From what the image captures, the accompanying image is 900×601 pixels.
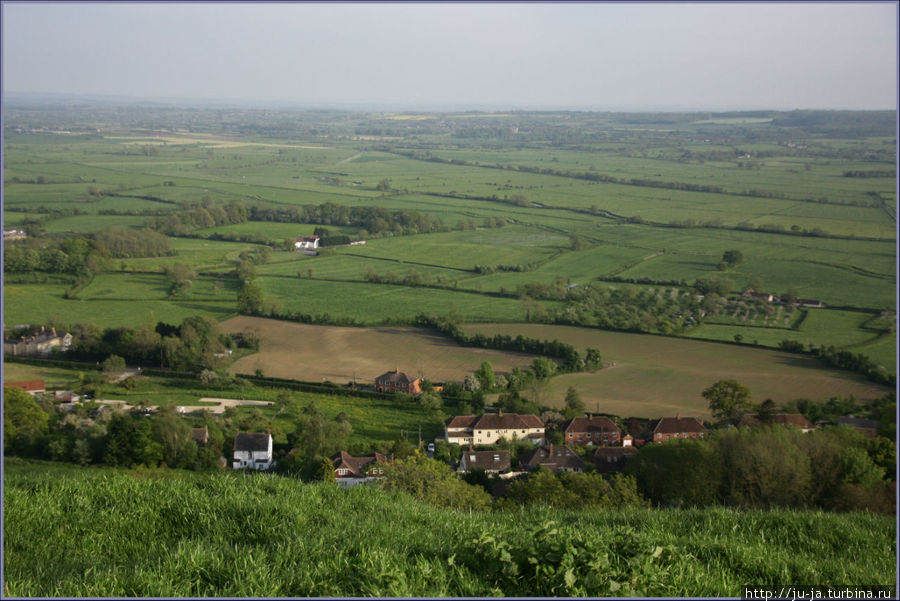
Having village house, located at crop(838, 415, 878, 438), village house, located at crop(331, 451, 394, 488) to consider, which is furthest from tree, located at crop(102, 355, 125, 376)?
village house, located at crop(838, 415, 878, 438)

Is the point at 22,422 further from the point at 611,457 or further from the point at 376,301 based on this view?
the point at 376,301

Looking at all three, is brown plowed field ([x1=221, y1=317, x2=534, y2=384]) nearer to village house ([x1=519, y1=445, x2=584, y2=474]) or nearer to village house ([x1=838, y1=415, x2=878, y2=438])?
village house ([x1=519, y1=445, x2=584, y2=474])

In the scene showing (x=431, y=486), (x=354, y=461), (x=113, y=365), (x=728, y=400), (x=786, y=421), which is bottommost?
(x=113, y=365)

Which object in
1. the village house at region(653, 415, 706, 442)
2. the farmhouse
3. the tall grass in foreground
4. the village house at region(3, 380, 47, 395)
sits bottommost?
the village house at region(3, 380, 47, 395)

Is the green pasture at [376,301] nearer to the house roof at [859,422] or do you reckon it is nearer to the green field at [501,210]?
the green field at [501,210]

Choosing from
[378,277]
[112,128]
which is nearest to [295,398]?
[378,277]

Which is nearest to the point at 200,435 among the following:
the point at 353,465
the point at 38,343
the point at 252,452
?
the point at 252,452
